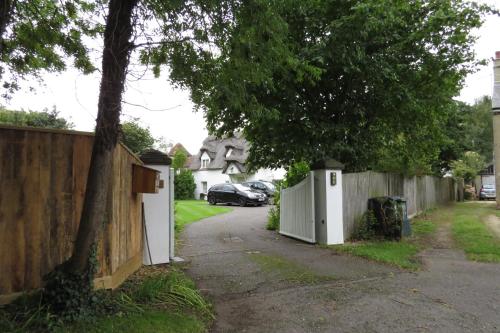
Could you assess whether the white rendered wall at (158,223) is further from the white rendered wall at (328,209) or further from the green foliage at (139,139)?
the green foliage at (139,139)

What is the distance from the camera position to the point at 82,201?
491cm

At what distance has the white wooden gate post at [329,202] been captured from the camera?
32.2ft

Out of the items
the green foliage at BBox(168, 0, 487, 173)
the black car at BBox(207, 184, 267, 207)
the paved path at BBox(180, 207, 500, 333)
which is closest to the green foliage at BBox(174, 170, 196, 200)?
the black car at BBox(207, 184, 267, 207)

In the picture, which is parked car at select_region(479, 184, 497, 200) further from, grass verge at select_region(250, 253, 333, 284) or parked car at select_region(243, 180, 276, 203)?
grass verge at select_region(250, 253, 333, 284)

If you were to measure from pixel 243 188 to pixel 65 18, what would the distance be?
62.7 ft

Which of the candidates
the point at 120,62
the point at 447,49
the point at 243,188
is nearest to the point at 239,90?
the point at 120,62

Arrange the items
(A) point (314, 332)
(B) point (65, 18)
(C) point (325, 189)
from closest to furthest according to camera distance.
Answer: (A) point (314, 332) → (B) point (65, 18) → (C) point (325, 189)

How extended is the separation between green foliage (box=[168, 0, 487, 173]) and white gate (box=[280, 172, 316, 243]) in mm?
1079

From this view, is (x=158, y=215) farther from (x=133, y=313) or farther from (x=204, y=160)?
(x=204, y=160)

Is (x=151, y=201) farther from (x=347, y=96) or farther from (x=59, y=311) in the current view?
(x=347, y=96)

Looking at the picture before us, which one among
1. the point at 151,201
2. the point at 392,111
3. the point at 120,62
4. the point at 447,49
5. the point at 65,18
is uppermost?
the point at 447,49

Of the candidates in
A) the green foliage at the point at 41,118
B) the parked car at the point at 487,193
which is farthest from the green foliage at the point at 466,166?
the green foliage at the point at 41,118

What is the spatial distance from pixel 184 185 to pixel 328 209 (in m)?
28.7

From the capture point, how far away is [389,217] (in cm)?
1055
